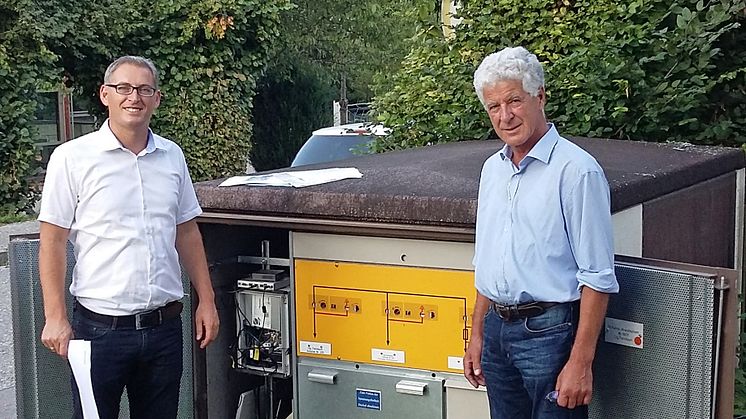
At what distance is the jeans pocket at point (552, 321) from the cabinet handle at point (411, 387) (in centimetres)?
96

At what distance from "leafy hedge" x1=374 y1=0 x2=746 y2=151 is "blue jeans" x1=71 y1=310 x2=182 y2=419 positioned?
3713 millimetres

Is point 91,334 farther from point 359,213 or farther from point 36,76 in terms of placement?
point 36,76

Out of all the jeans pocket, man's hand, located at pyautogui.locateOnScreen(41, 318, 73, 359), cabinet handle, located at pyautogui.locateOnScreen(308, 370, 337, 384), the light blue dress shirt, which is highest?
the light blue dress shirt

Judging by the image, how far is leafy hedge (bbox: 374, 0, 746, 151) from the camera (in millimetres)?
6273

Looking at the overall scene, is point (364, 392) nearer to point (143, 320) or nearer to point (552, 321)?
point (143, 320)

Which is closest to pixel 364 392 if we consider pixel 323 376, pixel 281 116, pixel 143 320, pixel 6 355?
pixel 323 376

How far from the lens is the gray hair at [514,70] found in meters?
3.03

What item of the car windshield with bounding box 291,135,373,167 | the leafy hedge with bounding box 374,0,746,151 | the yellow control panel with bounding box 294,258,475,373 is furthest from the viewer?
the car windshield with bounding box 291,135,373,167

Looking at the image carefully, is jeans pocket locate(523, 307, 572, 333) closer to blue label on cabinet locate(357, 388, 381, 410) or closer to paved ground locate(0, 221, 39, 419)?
blue label on cabinet locate(357, 388, 381, 410)

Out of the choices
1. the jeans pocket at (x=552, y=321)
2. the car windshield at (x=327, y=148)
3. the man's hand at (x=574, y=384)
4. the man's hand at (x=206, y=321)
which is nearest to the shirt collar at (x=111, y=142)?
the man's hand at (x=206, y=321)

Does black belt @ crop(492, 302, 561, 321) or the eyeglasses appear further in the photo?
the eyeglasses

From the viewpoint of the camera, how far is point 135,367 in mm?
3598

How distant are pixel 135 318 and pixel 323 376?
96cm

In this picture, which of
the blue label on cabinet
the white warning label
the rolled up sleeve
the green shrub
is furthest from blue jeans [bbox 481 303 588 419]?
the green shrub
